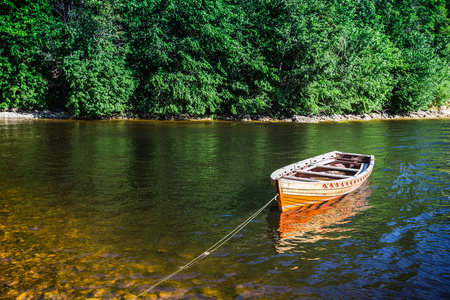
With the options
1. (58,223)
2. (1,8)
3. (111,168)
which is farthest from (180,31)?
(58,223)

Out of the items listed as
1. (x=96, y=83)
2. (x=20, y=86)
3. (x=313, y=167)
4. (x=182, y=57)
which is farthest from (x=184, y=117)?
(x=313, y=167)

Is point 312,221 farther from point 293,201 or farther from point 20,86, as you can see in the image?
point 20,86

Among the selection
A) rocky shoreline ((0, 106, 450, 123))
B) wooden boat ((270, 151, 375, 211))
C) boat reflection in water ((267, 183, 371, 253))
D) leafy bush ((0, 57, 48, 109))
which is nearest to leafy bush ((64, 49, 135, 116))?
rocky shoreline ((0, 106, 450, 123))

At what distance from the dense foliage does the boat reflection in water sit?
26876mm

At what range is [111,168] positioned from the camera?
14.3 m

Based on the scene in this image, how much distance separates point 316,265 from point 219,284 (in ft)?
6.37

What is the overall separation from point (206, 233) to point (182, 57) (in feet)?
101

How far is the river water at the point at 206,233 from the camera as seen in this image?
5863 millimetres

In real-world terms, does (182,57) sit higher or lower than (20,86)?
higher

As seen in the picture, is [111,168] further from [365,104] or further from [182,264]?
[365,104]

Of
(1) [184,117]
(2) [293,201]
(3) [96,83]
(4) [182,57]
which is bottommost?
(2) [293,201]

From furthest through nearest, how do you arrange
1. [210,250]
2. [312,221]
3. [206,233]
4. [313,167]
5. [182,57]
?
[182,57]
[313,167]
[312,221]
[206,233]
[210,250]

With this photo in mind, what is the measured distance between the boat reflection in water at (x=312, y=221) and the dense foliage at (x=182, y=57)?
26.9 metres

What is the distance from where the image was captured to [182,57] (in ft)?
119
